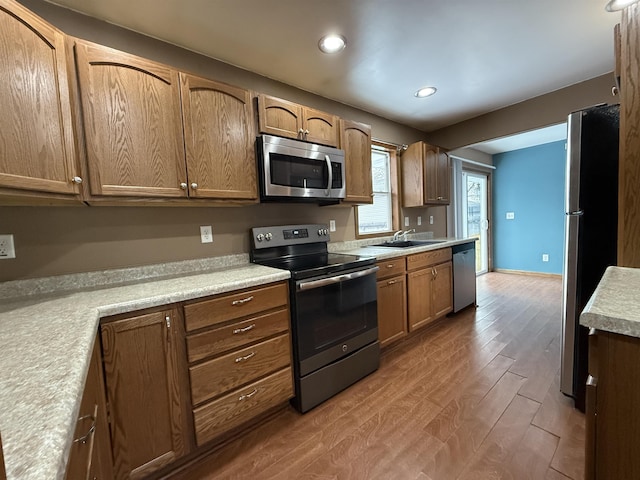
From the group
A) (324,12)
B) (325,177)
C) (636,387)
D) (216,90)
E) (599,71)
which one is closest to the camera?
(636,387)

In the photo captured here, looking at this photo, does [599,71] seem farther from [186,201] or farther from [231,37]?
[186,201]

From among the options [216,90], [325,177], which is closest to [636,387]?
[325,177]

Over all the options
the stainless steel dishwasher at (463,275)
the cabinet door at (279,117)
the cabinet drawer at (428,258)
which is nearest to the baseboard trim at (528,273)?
the stainless steel dishwasher at (463,275)

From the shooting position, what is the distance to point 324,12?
1.58 meters

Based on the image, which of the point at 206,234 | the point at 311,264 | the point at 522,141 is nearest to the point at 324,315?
the point at 311,264

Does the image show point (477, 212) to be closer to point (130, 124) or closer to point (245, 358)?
point (245, 358)

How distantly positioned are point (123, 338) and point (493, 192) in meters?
6.17

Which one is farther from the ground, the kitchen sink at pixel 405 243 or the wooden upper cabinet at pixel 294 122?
the wooden upper cabinet at pixel 294 122

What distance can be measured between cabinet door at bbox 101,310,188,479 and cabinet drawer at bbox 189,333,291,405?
0.27ft

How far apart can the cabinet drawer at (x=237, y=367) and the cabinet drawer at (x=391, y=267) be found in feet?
3.29

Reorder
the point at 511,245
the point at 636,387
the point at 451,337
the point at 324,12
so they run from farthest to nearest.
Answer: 1. the point at 511,245
2. the point at 451,337
3. the point at 324,12
4. the point at 636,387

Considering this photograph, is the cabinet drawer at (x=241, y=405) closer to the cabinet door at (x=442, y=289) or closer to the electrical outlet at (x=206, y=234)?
the electrical outlet at (x=206, y=234)

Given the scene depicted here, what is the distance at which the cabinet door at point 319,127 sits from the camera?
213 cm

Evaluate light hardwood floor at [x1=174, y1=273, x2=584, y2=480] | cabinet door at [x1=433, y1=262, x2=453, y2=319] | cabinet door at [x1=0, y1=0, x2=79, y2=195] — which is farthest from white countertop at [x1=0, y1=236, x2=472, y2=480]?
cabinet door at [x1=433, y1=262, x2=453, y2=319]
